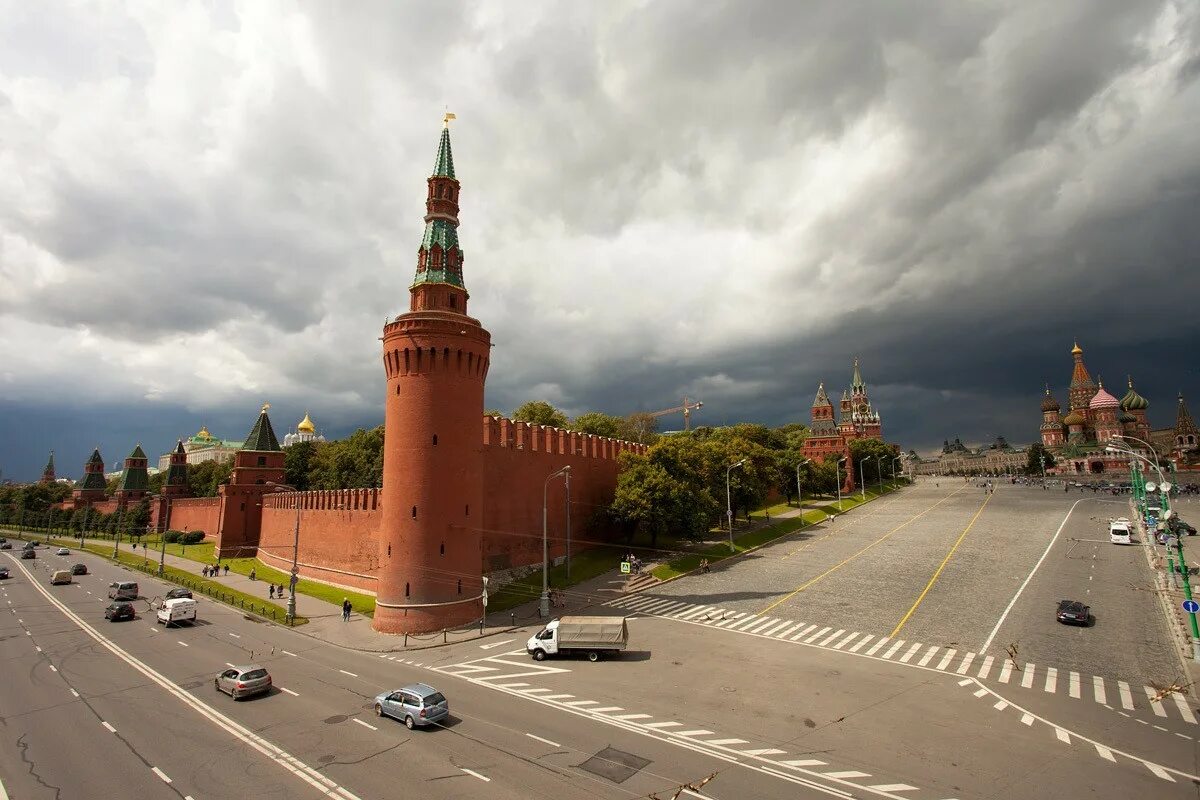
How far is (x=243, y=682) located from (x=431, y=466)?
1658 cm

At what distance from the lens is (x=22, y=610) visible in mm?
42906

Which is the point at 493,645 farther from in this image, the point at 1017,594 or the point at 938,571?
the point at 938,571

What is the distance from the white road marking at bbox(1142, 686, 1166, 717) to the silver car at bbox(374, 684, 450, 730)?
955 inches

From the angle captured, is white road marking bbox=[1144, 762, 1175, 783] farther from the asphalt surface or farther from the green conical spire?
the green conical spire

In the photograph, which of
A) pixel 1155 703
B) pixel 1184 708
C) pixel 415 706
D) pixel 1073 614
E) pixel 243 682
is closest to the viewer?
pixel 415 706

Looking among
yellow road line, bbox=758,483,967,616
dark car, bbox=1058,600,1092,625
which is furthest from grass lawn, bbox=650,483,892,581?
dark car, bbox=1058,600,1092,625

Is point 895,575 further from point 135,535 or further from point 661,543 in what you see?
point 135,535

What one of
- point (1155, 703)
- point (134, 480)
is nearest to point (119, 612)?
point (1155, 703)

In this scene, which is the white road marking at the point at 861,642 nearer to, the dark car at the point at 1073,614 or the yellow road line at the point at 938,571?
the yellow road line at the point at 938,571

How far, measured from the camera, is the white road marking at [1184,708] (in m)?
19.7

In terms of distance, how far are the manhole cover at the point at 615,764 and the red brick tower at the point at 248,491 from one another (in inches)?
2739

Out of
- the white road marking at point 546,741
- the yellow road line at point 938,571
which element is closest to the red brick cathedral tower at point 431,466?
the white road marking at point 546,741

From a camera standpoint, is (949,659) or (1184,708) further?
(949,659)

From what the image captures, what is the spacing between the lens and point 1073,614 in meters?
30.9
